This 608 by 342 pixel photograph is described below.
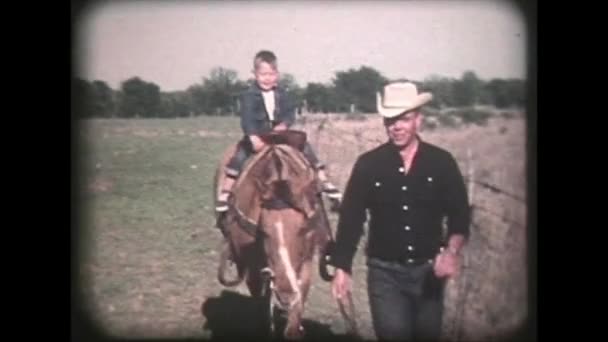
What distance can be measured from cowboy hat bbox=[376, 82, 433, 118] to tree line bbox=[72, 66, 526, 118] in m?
0.03

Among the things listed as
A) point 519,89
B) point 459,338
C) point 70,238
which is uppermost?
point 519,89

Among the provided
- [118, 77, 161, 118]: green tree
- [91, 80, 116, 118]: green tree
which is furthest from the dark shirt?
[91, 80, 116, 118]: green tree

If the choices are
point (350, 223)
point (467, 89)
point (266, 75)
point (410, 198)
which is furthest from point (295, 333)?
point (467, 89)

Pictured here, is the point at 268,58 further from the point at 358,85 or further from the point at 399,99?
the point at 399,99

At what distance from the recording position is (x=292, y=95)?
541 cm

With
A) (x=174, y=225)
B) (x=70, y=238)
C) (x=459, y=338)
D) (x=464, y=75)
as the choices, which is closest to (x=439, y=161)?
(x=464, y=75)

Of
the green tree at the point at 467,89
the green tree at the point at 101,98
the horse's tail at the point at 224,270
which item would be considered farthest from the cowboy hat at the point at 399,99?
the green tree at the point at 101,98

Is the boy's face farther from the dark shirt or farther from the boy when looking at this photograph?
the dark shirt

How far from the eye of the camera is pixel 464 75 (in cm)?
542

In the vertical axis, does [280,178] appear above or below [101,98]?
below

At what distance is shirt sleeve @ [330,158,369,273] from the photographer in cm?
543

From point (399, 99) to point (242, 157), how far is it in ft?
2.25
